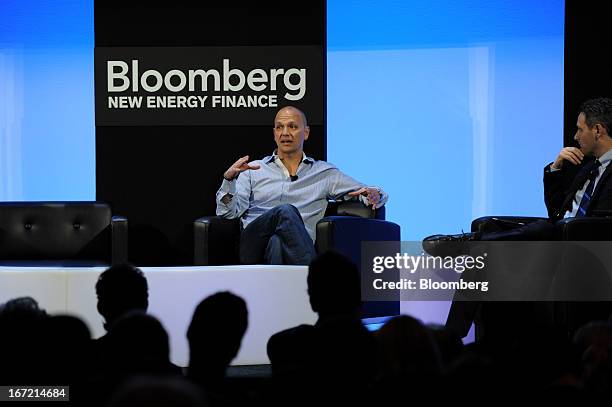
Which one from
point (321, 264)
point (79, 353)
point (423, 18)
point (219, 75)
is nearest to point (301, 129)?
point (219, 75)

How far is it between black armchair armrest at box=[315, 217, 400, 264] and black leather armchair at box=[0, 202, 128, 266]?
157 cm

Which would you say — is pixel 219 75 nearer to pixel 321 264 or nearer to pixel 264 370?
pixel 264 370

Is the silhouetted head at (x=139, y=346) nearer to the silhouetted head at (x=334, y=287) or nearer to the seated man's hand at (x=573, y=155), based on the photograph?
the silhouetted head at (x=334, y=287)

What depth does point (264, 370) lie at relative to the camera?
171 inches

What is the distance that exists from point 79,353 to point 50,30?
184 inches

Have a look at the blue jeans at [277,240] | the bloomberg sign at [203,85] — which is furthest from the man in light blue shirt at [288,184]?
the bloomberg sign at [203,85]

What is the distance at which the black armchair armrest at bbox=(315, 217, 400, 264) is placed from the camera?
487 cm

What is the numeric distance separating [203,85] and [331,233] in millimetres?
1984

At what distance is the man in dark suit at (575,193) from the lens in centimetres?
447

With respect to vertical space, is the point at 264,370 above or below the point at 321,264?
below

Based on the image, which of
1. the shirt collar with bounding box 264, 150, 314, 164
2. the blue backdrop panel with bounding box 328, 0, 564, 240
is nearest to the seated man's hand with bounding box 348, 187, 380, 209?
the shirt collar with bounding box 264, 150, 314, 164

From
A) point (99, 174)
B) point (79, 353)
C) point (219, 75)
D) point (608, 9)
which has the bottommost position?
point (79, 353)

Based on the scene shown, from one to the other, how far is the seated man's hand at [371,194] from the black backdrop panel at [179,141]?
A: 0.95m

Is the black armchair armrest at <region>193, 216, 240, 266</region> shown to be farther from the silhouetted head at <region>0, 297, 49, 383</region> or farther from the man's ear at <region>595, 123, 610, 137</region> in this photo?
the silhouetted head at <region>0, 297, 49, 383</region>
